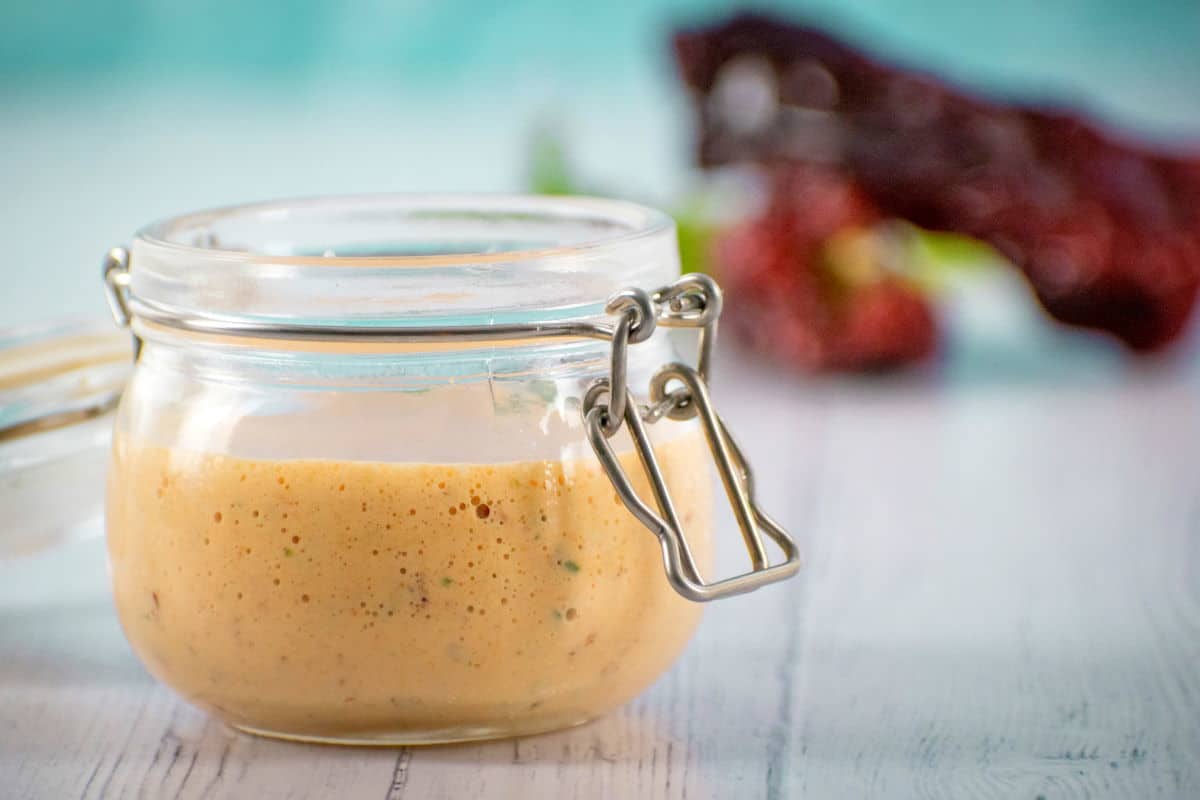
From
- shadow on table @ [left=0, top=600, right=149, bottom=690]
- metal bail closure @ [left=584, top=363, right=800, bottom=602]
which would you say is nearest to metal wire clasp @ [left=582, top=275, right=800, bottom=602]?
metal bail closure @ [left=584, top=363, right=800, bottom=602]

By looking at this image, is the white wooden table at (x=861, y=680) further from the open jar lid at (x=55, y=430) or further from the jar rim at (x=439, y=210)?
the jar rim at (x=439, y=210)

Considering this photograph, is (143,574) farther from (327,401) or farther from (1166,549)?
(1166,549)

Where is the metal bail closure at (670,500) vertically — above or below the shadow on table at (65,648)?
above

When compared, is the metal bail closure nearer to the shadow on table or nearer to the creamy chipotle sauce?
the creamy chipotle sauce

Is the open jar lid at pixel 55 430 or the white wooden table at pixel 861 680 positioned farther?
the open jar lid at pixel 55 430

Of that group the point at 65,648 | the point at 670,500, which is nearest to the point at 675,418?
the point at 670,500

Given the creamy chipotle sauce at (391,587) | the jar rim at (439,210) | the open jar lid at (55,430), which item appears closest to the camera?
the creamy chipotle sauce at (391,587)

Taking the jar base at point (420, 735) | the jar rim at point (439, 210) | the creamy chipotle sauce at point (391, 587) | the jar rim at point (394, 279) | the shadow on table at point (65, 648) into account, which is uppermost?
the jar rim at point (394, 279)

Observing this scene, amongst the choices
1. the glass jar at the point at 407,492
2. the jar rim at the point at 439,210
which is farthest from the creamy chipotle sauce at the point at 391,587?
the jar rim at the point at 439,210

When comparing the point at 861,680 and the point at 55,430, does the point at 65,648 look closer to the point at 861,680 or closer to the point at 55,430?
the point at 55,430
